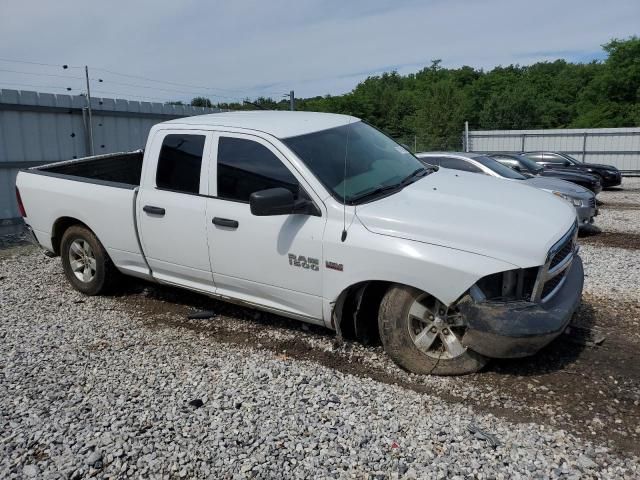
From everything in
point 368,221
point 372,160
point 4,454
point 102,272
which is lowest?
point 4,454

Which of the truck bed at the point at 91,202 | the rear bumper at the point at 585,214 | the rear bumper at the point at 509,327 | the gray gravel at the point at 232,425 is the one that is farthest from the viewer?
the rear bumper at the point at 585,214

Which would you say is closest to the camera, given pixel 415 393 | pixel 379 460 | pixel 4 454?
pixel 379 460

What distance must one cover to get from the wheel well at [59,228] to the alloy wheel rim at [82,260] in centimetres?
22

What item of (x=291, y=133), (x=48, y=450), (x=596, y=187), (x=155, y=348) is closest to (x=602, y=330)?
(x=291, y=133)

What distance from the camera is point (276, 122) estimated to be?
15.7 feet

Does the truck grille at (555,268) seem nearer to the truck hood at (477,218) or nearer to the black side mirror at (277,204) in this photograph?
the truck hood at (477,218)

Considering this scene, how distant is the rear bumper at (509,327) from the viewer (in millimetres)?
3471

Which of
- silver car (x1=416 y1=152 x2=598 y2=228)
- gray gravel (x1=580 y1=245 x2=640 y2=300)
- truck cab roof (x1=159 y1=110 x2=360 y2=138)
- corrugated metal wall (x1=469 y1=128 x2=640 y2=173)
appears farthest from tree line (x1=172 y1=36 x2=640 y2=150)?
truck cab roof (x1=159 y1=110 x2=360 y2=138)

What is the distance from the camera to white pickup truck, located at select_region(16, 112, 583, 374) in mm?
3561

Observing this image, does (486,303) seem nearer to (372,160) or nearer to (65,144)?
(372,160)

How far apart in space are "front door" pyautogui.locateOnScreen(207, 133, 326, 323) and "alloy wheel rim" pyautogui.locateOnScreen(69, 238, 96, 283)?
200cm

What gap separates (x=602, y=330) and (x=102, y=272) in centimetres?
494

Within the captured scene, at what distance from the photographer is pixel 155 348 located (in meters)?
4.71

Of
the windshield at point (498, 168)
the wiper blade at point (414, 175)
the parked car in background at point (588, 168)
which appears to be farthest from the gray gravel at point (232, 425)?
the parked car in background at point (588, 168)
